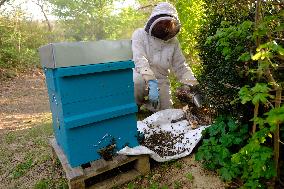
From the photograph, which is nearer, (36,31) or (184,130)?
(184,130)

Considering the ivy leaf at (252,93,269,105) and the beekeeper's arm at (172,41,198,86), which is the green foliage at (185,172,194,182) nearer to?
the ivy leaf at (252,93,269,105)

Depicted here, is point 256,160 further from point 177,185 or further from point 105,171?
point 105,171

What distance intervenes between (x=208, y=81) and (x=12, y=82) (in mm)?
9052

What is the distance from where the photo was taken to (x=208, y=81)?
3240 millimetres

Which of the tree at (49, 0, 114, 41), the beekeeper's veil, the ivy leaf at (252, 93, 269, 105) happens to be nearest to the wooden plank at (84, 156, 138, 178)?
the ivy leaf at (252, 93, 269, 105)

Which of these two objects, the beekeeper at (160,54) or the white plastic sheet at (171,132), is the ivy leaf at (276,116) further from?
the beekeeper at (160,54)

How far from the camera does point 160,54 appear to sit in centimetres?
454

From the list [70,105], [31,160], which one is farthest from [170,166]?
[31,160]

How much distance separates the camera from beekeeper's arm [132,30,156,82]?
3.97m

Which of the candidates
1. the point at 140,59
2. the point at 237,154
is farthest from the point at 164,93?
the point at 237,154

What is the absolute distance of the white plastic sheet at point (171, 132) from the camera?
309 centimetres

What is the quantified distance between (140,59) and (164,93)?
832 millimetres

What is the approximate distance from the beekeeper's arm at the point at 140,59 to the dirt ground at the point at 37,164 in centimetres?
125

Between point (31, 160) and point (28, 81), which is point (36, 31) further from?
point (31, 160)
